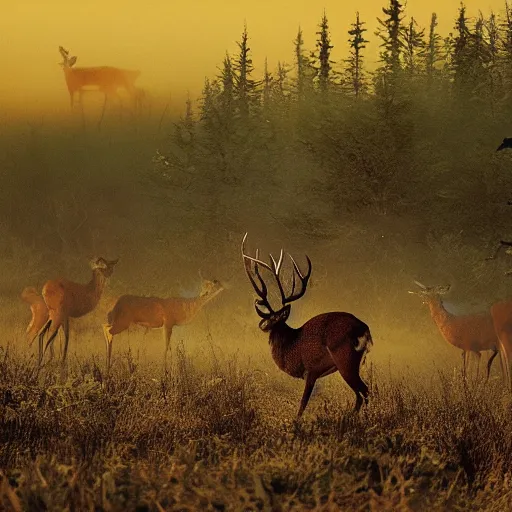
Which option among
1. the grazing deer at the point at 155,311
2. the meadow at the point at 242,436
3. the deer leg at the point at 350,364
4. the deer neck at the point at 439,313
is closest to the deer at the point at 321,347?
the deer leg at the point at 350,364

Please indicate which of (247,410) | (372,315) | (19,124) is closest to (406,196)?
(372,315)

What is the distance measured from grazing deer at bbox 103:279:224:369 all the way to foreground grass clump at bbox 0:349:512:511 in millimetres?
4232

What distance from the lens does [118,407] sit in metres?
8.73

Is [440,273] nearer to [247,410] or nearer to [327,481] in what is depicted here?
[247,410]

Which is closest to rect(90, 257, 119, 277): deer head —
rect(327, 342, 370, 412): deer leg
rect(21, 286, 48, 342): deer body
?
rect(21, 286, 48, 342): deer body

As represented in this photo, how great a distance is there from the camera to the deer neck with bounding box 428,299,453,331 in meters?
14.1

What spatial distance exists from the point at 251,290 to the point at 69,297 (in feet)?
26.0

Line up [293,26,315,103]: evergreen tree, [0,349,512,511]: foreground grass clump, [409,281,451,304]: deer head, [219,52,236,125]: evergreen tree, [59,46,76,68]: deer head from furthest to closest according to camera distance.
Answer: [293,26,315,103]: evergreen tree < [219,52,236,125]: evergreen tree < [59,46,76,68]: deer head < [409,281,451,304]: deer head < [0,349,512,511]: foreground grass clump

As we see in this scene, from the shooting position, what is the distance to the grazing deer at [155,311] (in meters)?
14.9

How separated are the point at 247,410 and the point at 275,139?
25.0 meters

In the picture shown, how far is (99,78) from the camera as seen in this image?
30047 mm

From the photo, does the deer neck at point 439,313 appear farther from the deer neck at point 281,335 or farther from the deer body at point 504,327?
the deer neck at point 281,335

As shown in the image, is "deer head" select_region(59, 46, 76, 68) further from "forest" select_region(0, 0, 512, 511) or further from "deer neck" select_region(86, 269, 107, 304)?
"deer neck" select_region(86, 269, 107, 304)

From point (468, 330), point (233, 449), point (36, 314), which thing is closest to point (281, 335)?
point (233, 449)
